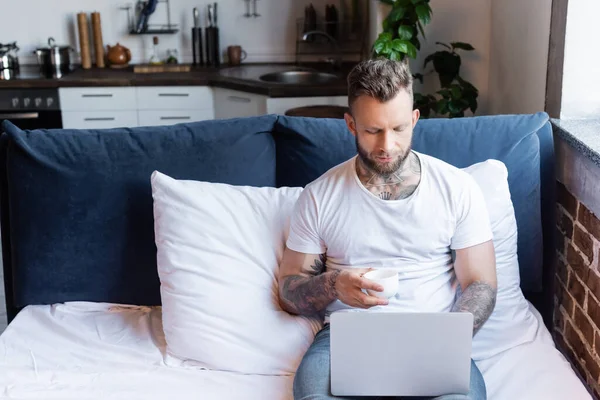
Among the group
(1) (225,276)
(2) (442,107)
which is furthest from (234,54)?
(1) (225,276)

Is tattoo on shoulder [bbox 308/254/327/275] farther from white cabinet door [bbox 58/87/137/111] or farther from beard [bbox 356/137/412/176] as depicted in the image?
white cabinet door [bbox 58/87/137/111]

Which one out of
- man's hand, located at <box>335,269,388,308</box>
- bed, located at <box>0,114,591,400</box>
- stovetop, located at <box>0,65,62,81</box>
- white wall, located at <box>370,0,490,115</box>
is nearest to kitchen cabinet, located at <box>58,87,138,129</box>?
stovetop, located at <box>0,65,62,81</box>

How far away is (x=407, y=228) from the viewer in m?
1.80

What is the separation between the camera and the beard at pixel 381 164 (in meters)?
1.75

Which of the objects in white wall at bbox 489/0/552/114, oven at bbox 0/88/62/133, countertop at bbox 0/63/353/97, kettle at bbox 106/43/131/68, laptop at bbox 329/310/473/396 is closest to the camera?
laptop at bbox 329/310/473/396

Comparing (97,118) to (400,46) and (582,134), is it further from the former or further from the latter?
(582,134)

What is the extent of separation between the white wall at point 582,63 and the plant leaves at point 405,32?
103 centimetres

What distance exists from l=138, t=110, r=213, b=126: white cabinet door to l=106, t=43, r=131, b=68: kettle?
540 millimetres

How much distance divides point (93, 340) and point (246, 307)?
1.38 feet

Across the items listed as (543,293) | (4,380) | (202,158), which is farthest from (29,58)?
(543,293)

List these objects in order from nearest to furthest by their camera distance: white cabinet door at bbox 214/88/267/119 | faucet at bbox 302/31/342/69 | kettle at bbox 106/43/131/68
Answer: white cabinet door at bbox 214/88/267/119 < faucet at bbox 302/31/342/69 < kettle at bbox 106/43/131/68

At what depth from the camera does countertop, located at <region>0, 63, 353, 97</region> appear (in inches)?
151

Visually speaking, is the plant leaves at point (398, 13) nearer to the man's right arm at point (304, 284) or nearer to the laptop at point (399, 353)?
the man's right arm at point (304, 284)

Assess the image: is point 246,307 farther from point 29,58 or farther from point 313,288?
point 29,58
